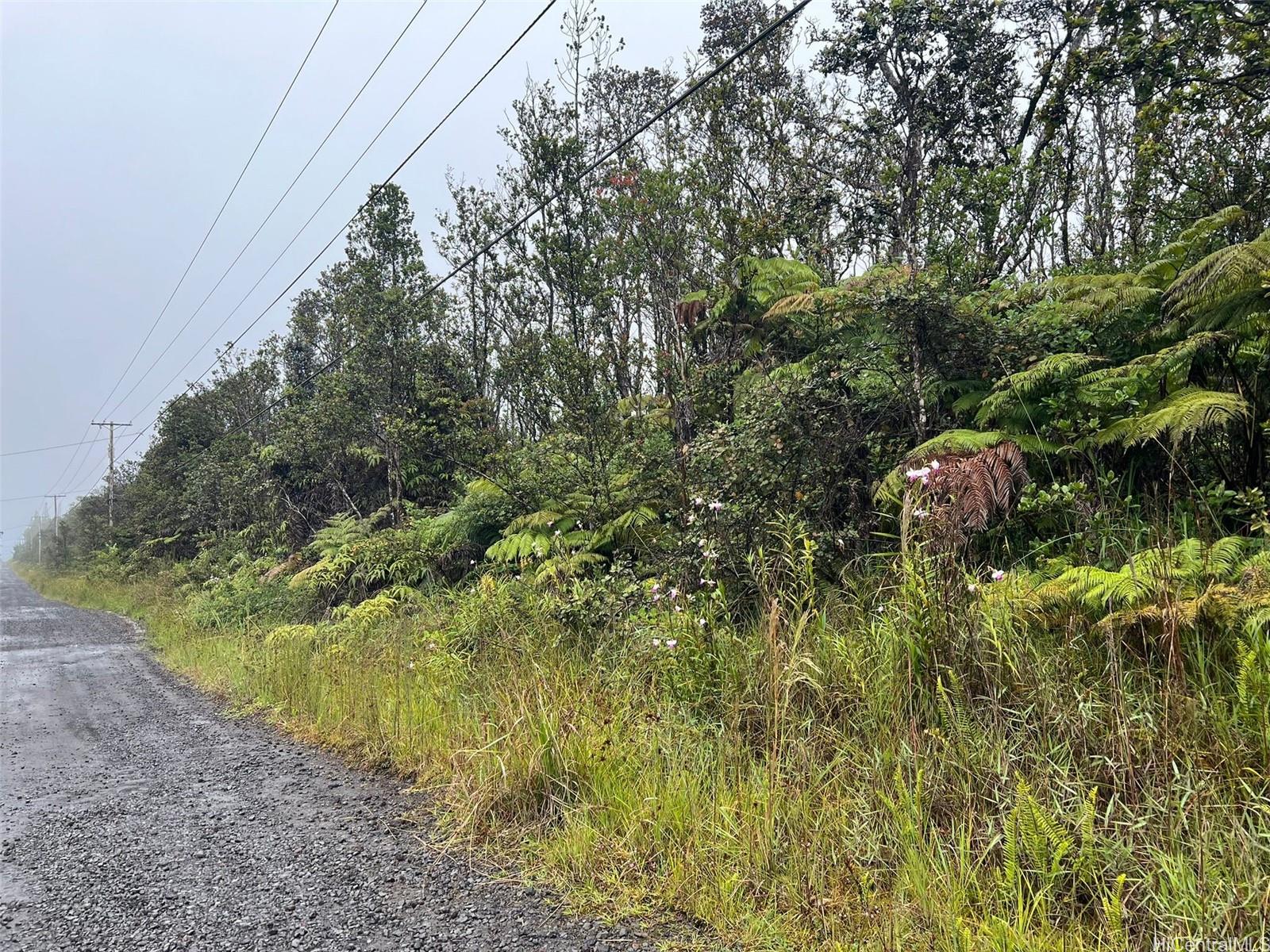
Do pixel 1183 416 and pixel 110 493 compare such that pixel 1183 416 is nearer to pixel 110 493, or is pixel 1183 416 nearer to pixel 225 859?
pixel 225 859

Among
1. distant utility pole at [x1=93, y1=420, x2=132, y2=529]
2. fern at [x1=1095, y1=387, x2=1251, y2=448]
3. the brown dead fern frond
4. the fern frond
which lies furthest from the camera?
distant utility pole at [x1=93, y1=420, x2=132, y2=529]

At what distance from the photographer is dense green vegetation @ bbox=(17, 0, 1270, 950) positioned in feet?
8.87

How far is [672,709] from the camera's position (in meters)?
4.09

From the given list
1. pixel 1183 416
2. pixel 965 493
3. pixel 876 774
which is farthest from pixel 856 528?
pixel 876 774

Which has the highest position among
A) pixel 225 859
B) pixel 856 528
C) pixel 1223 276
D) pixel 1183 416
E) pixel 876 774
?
pixel 1223 276

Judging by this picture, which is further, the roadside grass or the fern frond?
the fern frond

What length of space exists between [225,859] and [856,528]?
4211 millimetres

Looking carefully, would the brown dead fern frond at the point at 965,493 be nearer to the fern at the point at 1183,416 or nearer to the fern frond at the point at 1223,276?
the fern at the point at 1183,416

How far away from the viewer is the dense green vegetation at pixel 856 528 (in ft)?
8.87

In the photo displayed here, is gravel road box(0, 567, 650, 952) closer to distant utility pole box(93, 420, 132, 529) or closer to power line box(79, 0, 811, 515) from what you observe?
power line box(79, 0, 811, 515)

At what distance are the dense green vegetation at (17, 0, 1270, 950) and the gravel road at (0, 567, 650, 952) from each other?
0.34 meters

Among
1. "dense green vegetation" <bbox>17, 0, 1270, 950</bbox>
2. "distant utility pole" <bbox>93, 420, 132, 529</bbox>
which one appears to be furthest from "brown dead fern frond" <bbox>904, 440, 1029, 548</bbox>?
"distant utility pole" <bbox>93, 420, 132, 529</bbox>

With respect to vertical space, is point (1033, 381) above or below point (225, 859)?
above

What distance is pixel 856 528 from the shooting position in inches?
213
